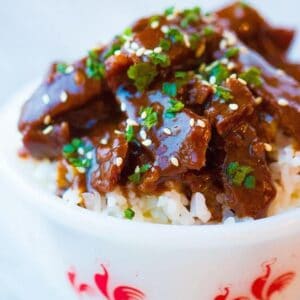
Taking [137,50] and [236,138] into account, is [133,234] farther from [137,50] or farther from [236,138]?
[137,50]

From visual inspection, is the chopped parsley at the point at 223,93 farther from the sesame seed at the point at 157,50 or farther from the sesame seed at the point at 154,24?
the sesame seed at the point at 154,24

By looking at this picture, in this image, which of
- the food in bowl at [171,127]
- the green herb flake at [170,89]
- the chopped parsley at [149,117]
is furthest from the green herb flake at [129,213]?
the green herb flake at [170,89]

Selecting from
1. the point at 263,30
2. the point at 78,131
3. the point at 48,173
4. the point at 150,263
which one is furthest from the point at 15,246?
the point at 263,30

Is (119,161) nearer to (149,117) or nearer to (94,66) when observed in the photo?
(149,117)

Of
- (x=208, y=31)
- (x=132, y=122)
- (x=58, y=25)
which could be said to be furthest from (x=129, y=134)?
(x=58, y=25)

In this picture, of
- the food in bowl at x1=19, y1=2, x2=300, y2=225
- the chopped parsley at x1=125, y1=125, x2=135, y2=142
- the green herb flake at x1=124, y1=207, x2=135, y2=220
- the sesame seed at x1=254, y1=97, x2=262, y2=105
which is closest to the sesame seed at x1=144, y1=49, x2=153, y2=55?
the food in bowl at x1=19, y1=2, x2=300, y2=225
